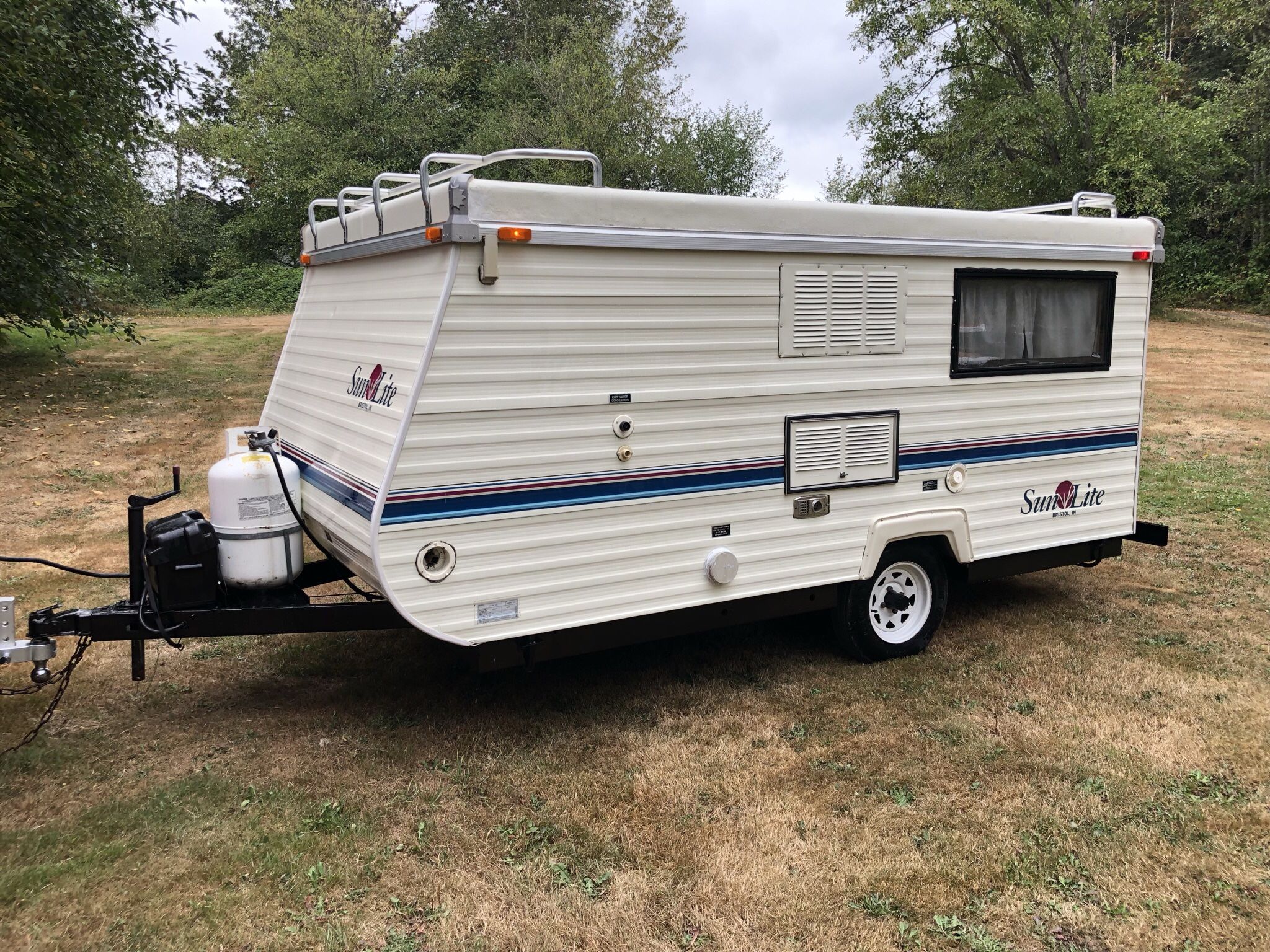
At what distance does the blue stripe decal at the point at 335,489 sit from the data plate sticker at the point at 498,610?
620mm

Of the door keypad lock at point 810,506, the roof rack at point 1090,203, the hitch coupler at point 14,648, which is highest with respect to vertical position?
the roof rack at point 1090,203

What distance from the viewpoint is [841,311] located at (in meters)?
4.98

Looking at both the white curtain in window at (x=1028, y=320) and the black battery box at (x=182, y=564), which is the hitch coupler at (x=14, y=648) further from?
the white curtain in window at (x=1028, y=320)

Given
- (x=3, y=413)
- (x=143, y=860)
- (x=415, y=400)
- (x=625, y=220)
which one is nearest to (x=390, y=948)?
(x=143, y=860)

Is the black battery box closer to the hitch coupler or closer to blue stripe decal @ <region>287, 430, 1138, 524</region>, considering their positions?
the hitch coupler

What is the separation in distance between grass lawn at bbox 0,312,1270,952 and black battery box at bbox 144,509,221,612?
76 cm

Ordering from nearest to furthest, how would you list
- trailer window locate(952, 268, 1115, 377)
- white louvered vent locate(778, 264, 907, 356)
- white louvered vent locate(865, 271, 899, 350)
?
white louvered vent locate(778, 264, 907, 356) < white louvered vent locate(865, 271, 899, 350) < trailer window locate(952, 268, 1115, 377)

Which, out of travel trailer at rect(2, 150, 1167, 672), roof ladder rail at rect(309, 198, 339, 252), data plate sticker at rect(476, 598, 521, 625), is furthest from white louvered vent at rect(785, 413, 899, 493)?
roof ladder rail at rect(309, 198, 339, 252)

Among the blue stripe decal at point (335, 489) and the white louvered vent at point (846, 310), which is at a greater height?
the white louvered vent at point (846, 310)

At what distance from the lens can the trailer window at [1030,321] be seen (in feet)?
17.9

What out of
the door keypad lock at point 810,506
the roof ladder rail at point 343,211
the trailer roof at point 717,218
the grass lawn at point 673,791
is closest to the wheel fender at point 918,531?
the door keypad lock at point 810,506

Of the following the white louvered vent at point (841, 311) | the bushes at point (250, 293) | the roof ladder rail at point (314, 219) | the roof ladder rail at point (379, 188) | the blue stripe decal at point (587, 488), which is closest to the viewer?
the blue stripe decal at point (587, 488)

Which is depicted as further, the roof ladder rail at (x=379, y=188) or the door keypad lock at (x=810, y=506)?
the door keypad lock at (x=810, y=506)

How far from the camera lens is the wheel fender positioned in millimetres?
5234
